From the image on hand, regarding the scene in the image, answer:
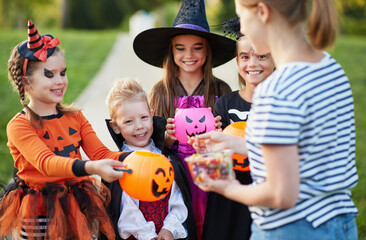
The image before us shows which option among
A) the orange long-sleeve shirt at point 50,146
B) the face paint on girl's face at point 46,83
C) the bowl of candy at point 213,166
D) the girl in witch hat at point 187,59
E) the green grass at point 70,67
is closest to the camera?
the bowl of candy at point 213,166

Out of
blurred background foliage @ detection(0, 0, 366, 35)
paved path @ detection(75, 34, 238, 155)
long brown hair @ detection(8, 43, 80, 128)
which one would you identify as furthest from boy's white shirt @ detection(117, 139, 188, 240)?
blurred background foliage @ detection(0, 0, 366, 35)

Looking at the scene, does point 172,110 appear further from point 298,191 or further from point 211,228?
point 298,191

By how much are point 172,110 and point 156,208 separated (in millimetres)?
1121

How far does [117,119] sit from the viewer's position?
3.72 meters

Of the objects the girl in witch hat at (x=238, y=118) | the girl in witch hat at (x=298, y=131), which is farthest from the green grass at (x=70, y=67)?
the girl in witch hat at (x=298, y=131)

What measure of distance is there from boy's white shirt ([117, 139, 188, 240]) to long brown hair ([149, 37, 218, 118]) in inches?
39.9

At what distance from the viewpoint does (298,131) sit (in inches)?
74.5

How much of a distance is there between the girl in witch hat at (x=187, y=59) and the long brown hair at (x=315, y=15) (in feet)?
7.33

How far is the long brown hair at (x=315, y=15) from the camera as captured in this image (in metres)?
1.99

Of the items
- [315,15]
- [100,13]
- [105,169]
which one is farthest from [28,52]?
[100,13]

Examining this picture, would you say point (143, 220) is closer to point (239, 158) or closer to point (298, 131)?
point (239, 158)

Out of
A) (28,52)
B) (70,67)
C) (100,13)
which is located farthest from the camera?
(100,13)

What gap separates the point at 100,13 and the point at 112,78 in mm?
25523

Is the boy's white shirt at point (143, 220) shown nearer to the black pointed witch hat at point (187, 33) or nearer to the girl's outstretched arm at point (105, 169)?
the girl's outstretched arm at point (105, 169)
